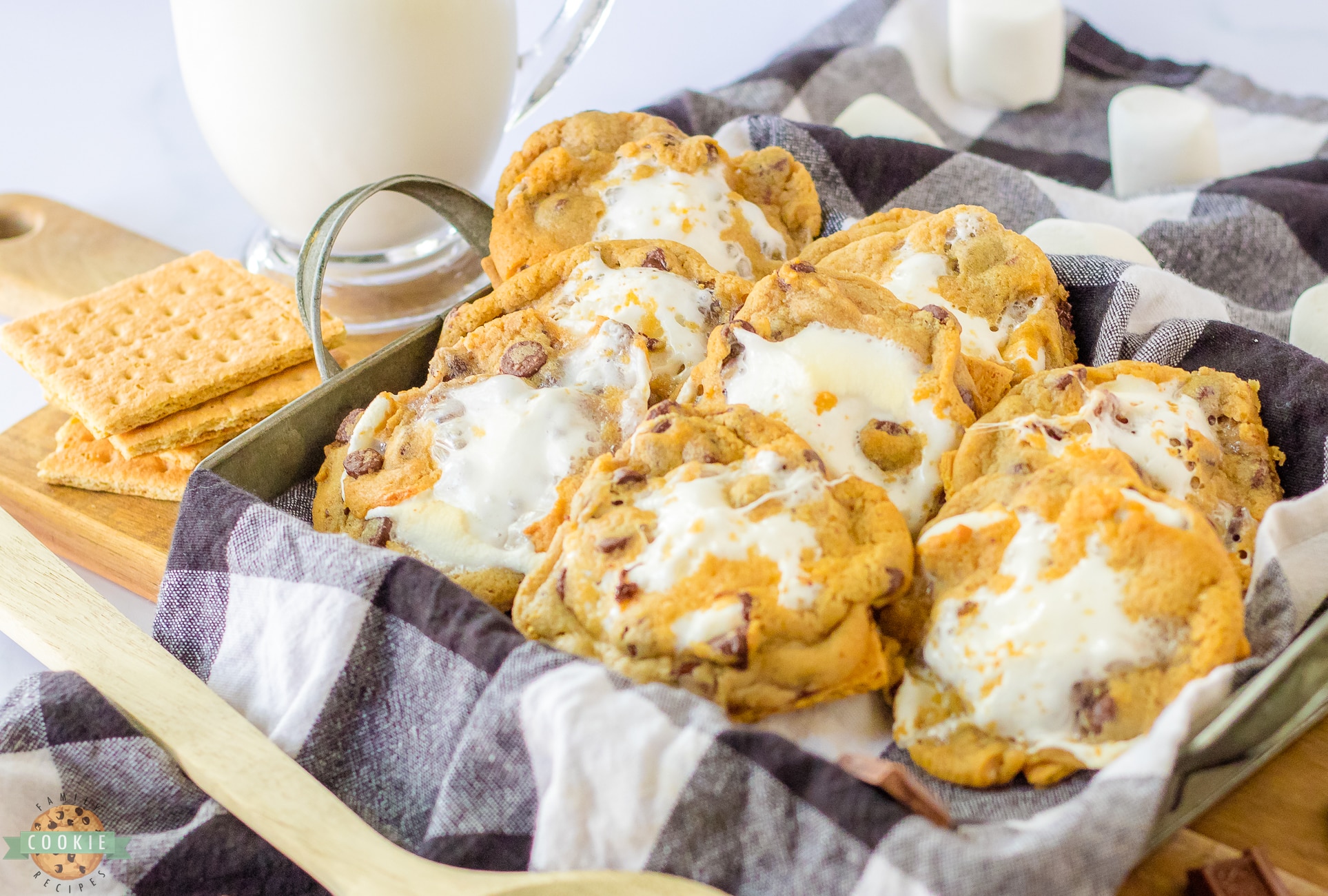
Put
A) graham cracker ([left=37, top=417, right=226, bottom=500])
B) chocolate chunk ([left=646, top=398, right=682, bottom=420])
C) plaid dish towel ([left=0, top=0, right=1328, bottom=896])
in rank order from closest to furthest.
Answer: plaid dish towel ([left=0, top=0, right=1328, bottom=896]) < chocolate chunk ([left=646, top=398, right=682, bottom=420]) < graham cracker ([left=37, top=417, right=226, bottom=500])

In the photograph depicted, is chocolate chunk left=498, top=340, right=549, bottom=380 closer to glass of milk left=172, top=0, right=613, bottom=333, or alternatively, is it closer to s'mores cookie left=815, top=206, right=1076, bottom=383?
s'mores cookie left=815, top=206, right=1076, bottom=383

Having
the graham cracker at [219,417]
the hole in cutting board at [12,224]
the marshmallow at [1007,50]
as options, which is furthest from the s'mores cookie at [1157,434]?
the hole in cutting board at [12,224]

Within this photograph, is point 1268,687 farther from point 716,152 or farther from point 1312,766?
point 716,152

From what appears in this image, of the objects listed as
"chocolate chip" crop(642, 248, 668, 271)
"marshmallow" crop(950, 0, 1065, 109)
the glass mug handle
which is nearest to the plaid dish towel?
"chocolate chip" crop(642, 248, 668, 271)

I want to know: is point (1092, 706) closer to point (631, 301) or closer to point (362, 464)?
point (631, 301)

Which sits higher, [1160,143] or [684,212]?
[684,212]

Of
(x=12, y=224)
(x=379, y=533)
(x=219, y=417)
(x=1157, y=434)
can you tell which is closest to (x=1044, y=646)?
(x=1157, y=434)
